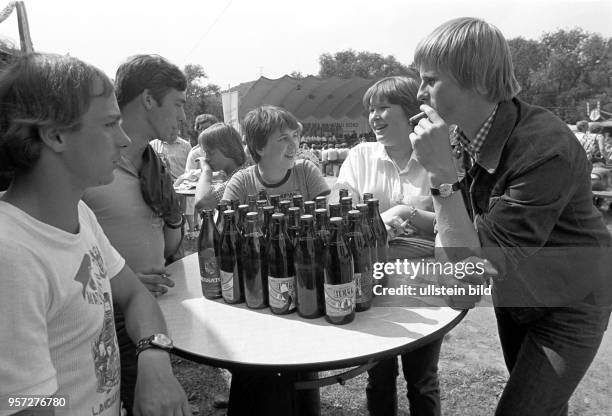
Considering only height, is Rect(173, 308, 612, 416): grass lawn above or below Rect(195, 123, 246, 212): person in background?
below

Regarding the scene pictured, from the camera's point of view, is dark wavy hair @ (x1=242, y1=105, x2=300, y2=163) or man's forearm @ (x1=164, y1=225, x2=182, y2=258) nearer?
man's forearm @ (x1=164, y1=225, x2=182, y2=258)

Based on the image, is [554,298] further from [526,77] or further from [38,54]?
[526,77]

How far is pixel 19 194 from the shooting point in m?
1.07

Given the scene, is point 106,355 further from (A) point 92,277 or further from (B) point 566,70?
(B) point 566,70

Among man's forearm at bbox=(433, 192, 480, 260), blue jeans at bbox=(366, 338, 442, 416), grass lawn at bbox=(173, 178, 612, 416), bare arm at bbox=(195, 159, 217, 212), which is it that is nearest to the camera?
man's forearm at bbox=(433, 192, 480, 260)

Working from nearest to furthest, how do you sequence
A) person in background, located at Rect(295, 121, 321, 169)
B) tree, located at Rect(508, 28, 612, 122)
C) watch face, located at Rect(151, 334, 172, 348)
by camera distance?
watch face, located at Rect(151, 334, 172, 348), person in background, located at Rect(295, 121, 321, 169), tree, located at Rect(508, 28, 612, 122)

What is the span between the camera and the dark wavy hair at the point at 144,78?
1917mm

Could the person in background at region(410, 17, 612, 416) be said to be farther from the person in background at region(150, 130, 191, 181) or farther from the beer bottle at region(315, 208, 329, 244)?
the person in background at region(150, 130, 191, 181)

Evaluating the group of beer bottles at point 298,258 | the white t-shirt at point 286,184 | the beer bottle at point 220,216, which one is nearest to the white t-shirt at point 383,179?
the white t-shirt at point 286,184

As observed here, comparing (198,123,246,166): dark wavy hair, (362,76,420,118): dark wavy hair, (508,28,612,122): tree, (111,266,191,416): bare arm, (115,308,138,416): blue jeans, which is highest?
(508,28,612,122): tree

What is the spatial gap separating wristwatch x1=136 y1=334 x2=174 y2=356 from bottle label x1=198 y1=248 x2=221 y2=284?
1.27ft

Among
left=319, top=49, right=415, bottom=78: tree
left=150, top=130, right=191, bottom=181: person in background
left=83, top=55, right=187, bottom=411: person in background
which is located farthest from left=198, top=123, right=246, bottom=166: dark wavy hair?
left=319, top=49, right=415, bottom=78: tree

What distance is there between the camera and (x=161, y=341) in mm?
1310

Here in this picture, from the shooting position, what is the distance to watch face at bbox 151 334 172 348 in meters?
1.30
